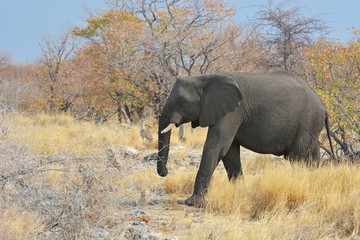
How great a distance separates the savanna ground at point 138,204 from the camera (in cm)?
530

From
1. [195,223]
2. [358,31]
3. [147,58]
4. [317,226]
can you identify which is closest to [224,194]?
[195,223]

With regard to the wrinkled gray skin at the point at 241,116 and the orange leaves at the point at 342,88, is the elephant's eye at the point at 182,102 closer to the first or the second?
the wrinkled gray skin at the point at 241,116

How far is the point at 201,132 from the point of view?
1920 cm

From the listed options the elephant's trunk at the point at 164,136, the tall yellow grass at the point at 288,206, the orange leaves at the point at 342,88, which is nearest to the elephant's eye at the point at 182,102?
the elephant's trunk at the point at 164,136

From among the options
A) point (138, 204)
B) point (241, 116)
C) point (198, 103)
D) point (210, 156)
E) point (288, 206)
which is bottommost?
point (288, 206)

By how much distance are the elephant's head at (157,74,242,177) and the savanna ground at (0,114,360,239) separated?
3.09ft

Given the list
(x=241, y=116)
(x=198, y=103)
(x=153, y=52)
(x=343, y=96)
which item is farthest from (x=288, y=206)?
(x=153, y=52)

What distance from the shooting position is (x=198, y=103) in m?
8.33

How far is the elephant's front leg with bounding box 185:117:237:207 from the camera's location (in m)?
7.85

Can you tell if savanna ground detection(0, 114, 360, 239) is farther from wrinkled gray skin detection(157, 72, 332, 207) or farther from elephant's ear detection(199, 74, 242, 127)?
elephant's ear detection(199, 74, 242, 127)

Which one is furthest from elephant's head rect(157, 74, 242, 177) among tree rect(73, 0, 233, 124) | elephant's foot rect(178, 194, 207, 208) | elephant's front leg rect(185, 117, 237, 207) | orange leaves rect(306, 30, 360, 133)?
tree rect(73, 0, 233, 124)

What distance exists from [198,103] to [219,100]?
0.35 m

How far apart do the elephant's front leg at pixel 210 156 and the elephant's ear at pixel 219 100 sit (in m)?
0.15

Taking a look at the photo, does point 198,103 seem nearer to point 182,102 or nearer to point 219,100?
point 182,102
